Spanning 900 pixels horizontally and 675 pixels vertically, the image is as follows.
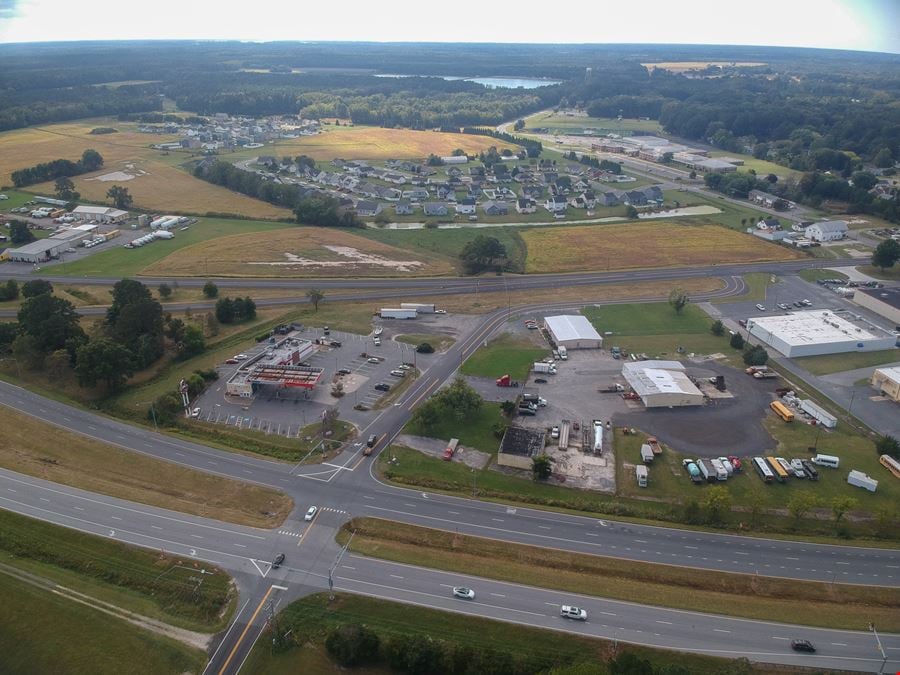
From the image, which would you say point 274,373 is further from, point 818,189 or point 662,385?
point 818,189

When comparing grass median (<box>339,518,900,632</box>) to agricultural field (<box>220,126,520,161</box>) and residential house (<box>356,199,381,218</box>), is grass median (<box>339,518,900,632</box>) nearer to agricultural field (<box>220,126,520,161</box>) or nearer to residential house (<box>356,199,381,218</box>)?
residential house (<box>356,199,381,218</box>)

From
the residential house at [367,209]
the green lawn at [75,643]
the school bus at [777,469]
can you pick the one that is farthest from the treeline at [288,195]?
the green lawn at [75,643]

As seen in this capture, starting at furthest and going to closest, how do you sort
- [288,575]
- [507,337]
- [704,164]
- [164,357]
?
[704,164] → [507,337] → [164,357] → [288,575]

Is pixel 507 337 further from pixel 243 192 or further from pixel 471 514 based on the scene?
pixel 243 192

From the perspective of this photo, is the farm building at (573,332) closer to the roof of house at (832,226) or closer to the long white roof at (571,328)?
the long white roof at (571,328)

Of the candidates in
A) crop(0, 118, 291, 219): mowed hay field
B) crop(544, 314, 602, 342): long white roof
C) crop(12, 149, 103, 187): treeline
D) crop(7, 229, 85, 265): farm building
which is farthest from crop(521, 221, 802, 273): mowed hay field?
crop(12, 149, 103, 187): treeline

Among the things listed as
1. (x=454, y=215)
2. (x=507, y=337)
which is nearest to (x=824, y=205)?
(x=454, y=215)
